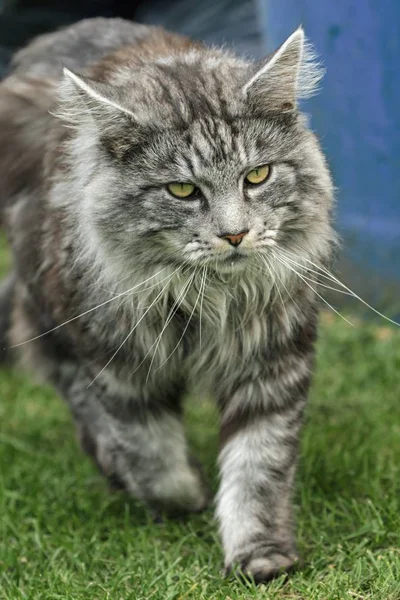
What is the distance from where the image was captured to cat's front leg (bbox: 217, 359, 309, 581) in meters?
3.17

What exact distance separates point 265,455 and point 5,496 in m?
1.07

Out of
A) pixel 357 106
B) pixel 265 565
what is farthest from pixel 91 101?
pixel 357 106

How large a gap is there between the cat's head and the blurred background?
5.38ft

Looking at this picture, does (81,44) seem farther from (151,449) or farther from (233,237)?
(151,449)

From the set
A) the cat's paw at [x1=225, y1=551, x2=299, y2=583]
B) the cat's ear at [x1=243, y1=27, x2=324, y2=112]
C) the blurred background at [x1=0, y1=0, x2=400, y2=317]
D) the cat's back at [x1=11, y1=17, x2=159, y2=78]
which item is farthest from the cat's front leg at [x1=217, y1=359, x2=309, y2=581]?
the blurred background at [x1=0, y1=0, x2=400, y2=317]

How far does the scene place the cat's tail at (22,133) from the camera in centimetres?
383

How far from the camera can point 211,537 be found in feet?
11.5

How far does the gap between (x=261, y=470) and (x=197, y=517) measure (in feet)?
1.80

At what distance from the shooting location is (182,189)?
117 inches

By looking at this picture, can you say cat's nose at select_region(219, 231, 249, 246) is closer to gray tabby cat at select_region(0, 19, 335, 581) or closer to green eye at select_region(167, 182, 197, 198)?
gray tabby cat at select_region(0, 19, 335, 581)

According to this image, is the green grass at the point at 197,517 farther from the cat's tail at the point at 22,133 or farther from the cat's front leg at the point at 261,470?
the cat's tail at the point at 22,133

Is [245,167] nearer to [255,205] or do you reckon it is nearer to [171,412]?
[255,205]

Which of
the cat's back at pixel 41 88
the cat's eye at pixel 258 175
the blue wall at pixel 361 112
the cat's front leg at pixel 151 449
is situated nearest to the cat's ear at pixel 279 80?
the cat's eye at pixel 258 175

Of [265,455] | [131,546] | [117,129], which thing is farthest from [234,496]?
[117,129]
